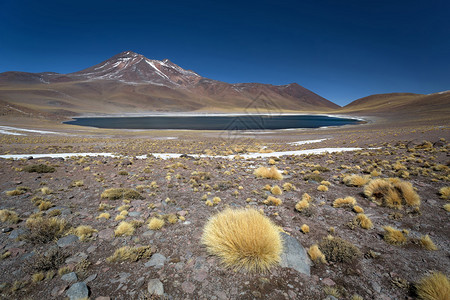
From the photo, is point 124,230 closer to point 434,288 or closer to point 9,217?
point 9,217

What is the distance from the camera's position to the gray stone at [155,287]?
104 inches

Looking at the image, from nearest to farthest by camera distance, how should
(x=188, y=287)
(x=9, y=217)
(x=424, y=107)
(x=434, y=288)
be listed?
(x=434, y=288), (x=188, y=287), (x=9, y=217), (x=424, y=107)

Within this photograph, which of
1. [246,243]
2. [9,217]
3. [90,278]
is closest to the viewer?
[90,278]

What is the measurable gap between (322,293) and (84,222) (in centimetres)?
493

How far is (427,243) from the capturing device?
3521mm

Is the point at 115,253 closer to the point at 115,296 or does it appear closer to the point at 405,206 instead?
the point at 115,296

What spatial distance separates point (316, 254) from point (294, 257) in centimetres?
41

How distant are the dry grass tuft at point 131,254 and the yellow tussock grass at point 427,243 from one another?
4981 mm

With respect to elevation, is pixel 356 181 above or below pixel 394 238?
above

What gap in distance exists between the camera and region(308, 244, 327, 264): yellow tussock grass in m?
3.29

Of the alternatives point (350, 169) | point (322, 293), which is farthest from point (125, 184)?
point (350, 169)

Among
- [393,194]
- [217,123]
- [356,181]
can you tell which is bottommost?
[356,181]

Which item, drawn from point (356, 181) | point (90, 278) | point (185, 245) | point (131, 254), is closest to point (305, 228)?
point (185, 245)

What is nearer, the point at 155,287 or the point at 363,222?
the point at 155,287
